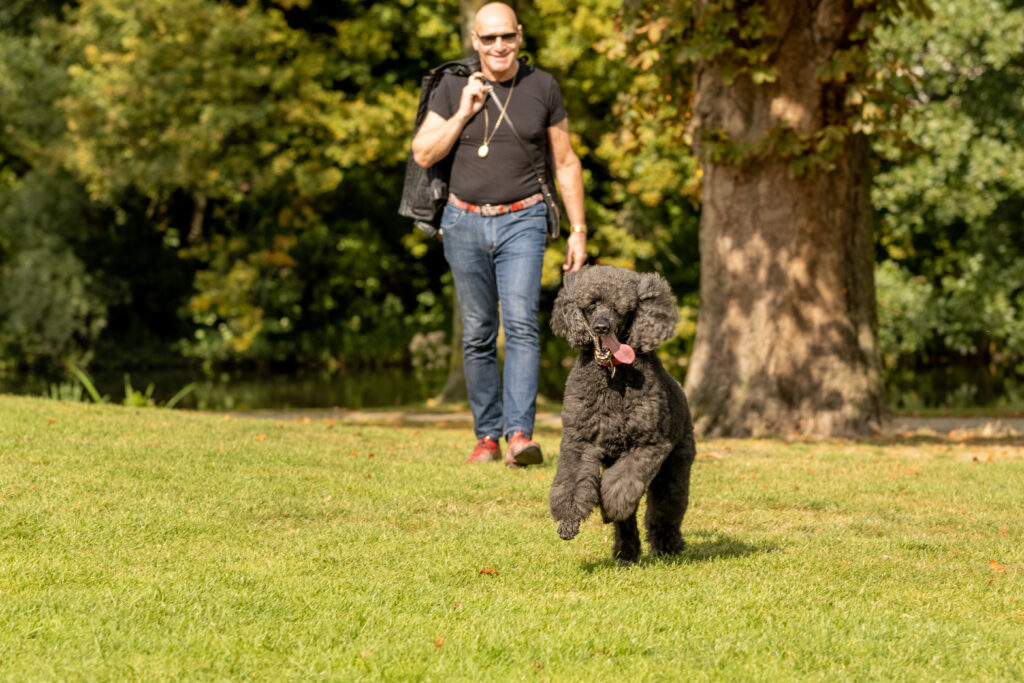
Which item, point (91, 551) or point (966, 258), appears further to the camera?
point (966, 258)

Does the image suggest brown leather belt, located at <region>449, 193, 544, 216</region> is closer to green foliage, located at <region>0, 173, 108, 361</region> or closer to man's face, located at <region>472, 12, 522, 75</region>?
man's face, located at <region>472, 12, 522, 75</region>

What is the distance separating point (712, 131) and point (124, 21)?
53.7ft

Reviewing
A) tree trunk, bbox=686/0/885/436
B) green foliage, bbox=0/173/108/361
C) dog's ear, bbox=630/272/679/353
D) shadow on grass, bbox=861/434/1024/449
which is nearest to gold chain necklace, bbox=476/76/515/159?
dog's ear, bbox=630/272/679/353

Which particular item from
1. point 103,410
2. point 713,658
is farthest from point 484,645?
point 103,410

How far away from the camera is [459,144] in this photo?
7805 millimetres

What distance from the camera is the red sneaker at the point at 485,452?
8.07 m

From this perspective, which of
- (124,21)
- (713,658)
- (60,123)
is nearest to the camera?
(713,658)

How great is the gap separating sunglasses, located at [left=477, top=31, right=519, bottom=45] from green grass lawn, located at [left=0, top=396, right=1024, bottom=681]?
259 centimetres

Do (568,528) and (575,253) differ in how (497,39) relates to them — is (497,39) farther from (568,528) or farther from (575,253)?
(568,528)

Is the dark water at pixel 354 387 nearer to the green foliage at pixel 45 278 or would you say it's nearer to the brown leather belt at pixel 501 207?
the green foliage at pixel 45 278

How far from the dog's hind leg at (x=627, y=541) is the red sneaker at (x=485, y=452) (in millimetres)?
2559

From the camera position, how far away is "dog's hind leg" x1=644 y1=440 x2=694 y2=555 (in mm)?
5570

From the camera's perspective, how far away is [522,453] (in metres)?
7.37

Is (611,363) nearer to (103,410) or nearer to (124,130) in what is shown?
(103,410)
